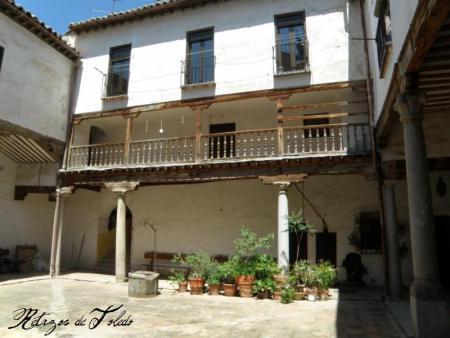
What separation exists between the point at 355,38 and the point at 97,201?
468 inches

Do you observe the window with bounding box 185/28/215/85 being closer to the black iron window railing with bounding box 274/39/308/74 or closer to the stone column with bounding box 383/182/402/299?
the black iron window railing with bounding box 274/39/308/74

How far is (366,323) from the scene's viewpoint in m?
7.00

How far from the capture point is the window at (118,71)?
1400 cm

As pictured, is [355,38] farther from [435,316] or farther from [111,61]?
[111,61]

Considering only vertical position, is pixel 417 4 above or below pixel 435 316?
above

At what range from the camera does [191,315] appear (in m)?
7.79

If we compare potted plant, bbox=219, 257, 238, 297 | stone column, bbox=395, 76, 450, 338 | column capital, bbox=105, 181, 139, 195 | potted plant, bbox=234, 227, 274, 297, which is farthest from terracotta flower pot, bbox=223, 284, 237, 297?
stone column, bbox=395, 76, 450, 338

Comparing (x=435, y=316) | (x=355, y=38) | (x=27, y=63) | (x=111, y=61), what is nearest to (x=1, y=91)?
(x=27, y=63)

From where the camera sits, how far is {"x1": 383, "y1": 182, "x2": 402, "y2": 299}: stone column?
9148mm

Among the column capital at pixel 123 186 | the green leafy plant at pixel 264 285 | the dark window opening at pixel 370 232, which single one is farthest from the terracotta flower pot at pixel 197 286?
the dark window opening at pixel 370 232

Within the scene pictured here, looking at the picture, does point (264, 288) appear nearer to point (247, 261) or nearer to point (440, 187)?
point (247, 261)

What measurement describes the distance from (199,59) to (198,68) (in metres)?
0.34

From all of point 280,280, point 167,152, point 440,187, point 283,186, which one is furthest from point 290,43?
point 280,280

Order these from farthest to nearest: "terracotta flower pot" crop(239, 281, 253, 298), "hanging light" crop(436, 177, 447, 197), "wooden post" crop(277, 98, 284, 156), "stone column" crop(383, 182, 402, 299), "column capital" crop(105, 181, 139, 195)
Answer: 1. "column capital" crop(105, 181, 139, 195)
2. "wooden post" crop(277, 98, 284, 156)
3. "hanging light" crop(436, 177, 447, 197)
4. "terracotta flower pot" crop(239, 281, 253, 298)
5. "stone column" crop(383, 182, 402, 299)
